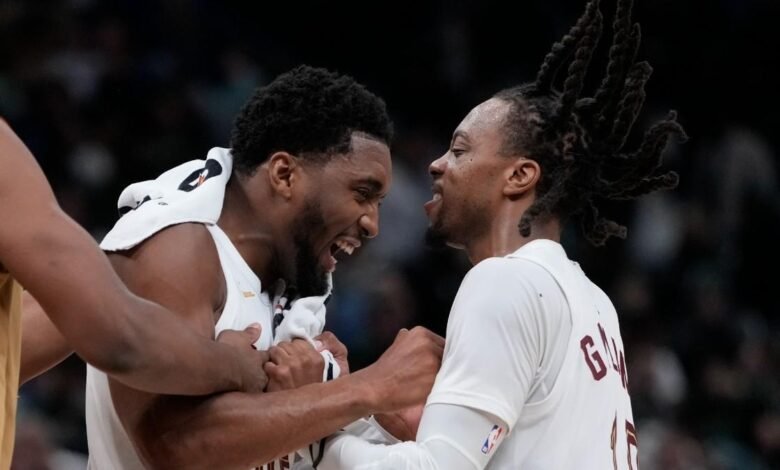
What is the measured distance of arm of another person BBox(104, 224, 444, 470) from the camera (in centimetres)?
348

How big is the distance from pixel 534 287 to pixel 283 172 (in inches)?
37.6

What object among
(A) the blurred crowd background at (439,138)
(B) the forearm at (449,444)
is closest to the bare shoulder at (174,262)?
(B) the forearm at (449,444)

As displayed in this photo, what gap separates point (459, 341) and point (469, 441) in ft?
0.83

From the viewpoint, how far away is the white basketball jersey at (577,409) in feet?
11.1

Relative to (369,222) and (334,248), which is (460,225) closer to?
(369,222)

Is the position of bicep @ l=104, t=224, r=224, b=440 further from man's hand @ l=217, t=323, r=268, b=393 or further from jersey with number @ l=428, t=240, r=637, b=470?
jersey with number @ l=428, t=240, r=637, b=470

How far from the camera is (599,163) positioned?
12.8 ft

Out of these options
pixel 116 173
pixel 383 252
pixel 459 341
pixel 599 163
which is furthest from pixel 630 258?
pixel 459 341

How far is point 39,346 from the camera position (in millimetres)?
3932

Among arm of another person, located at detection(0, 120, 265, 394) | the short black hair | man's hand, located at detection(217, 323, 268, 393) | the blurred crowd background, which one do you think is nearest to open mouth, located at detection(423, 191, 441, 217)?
the short black hair

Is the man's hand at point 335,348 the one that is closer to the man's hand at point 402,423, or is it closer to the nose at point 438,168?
the man's hand at point 402,423

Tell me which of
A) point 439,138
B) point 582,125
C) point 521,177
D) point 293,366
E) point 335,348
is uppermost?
point 582,125

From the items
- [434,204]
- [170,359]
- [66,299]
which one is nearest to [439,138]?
[434,204]

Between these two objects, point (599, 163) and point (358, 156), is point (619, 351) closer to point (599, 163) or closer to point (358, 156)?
point (599, 163)
